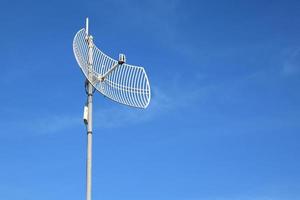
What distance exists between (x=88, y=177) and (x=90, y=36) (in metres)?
4.85

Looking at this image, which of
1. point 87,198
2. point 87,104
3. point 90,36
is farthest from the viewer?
point 90,36

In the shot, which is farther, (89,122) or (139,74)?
(139,74)

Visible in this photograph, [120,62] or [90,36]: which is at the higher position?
[90,36]

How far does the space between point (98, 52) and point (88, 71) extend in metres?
1.40

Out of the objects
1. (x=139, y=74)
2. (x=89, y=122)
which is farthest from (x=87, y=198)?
(x=139, y=74)

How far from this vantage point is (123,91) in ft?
60.0

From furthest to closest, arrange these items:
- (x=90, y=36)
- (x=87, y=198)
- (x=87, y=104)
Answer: (x=90, y=36), (x=87, y=104), (x=87, y=198)

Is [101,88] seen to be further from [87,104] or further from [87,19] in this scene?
[87,19]

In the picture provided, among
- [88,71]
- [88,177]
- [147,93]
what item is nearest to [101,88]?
[88,71]

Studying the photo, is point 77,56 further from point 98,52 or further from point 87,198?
point 87,198

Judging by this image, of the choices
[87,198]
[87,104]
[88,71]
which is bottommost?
[87,198]

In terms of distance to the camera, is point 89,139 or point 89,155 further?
point 89,139

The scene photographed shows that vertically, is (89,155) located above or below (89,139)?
below

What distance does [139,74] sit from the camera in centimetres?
1877
